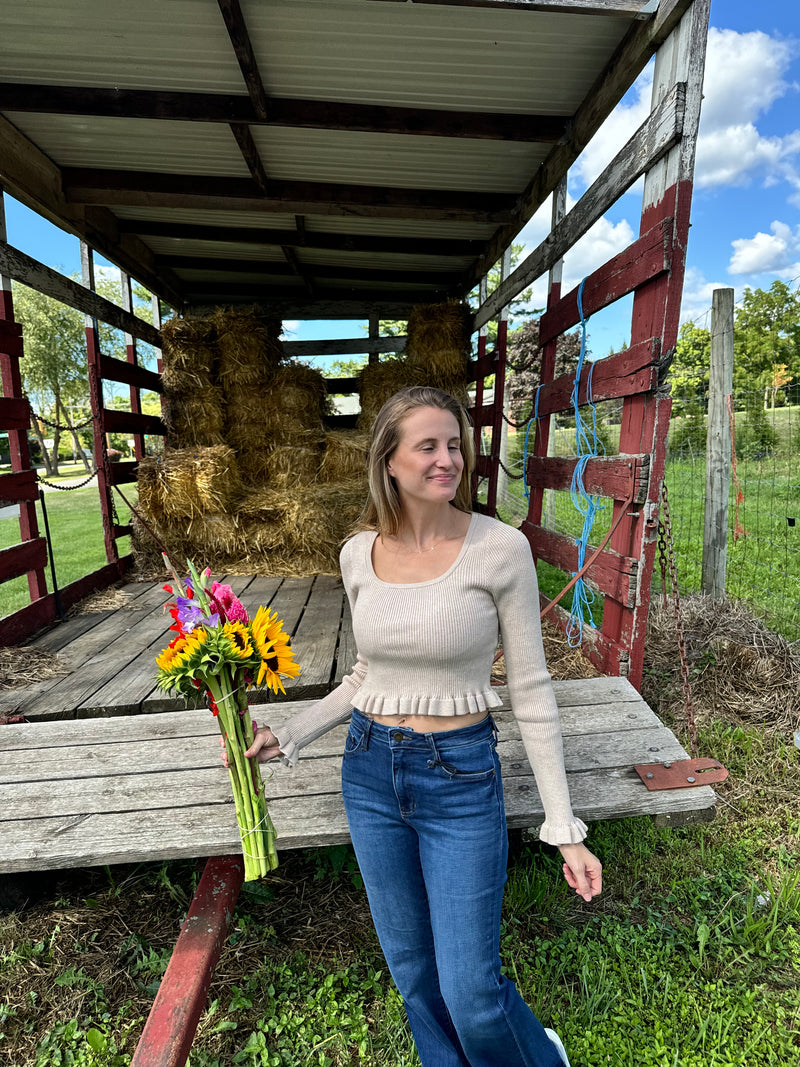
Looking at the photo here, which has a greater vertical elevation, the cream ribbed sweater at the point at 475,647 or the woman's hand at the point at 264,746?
the cream ribbed sweater at the point at 475,647

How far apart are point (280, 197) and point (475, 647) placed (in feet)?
11.8

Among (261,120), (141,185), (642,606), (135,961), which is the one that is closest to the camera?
(135,961)

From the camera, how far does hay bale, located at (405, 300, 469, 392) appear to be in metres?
5.55

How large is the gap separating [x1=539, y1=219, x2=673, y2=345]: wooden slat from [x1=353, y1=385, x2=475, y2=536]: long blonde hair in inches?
50.3

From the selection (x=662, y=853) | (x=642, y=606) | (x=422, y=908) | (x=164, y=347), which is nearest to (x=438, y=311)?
(x=164, y=347)

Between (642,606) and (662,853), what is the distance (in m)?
0.98

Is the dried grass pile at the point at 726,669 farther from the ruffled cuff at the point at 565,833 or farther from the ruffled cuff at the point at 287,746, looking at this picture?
the ruffled cuff at the point at 287,746

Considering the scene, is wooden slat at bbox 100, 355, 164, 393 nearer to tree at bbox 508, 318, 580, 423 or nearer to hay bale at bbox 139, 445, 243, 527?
hay bale at bbox 139, 445, 243, 527

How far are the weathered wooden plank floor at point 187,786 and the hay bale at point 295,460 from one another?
3.31 m

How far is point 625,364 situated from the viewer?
255 cm

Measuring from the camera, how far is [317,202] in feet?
12.7

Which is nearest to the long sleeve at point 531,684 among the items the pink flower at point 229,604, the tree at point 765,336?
the pink flower at point 229,604

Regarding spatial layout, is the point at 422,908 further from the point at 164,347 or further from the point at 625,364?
the point at 164,347

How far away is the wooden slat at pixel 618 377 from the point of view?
234cm
